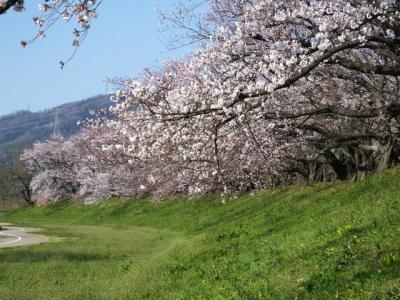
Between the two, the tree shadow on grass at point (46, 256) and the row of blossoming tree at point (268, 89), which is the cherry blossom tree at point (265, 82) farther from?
the tree shadow on grass at point (46, 256)

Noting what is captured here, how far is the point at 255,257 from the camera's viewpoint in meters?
15.3

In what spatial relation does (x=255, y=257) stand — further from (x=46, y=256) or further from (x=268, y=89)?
(x=46, y=256)

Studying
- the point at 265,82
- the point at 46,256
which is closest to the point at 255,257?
the point at 265,82

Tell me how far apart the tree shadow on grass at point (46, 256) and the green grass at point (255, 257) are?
0.16 feet

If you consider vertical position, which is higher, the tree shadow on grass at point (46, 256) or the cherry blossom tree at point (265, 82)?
the cherry blossom tree at point (265, 82)

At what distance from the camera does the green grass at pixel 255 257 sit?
963 cm

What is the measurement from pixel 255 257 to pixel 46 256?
45.7ft

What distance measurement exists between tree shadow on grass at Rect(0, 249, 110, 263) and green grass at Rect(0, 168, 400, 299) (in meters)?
0.05

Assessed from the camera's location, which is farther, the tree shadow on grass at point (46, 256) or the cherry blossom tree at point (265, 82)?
the tree shadow on grass at point (46, 256)

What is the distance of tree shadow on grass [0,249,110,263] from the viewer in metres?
25.0

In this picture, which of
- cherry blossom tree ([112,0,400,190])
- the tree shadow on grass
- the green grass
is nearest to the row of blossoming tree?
cherry blossom tree ([112,0,400,190])

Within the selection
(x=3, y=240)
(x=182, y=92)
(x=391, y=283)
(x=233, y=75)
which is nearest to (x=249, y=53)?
(x=233, y=75)

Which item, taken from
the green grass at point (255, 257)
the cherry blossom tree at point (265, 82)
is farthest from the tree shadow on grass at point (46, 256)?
the cherry blossom tree at point (265, 82)

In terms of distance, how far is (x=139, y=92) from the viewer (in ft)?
40.8
